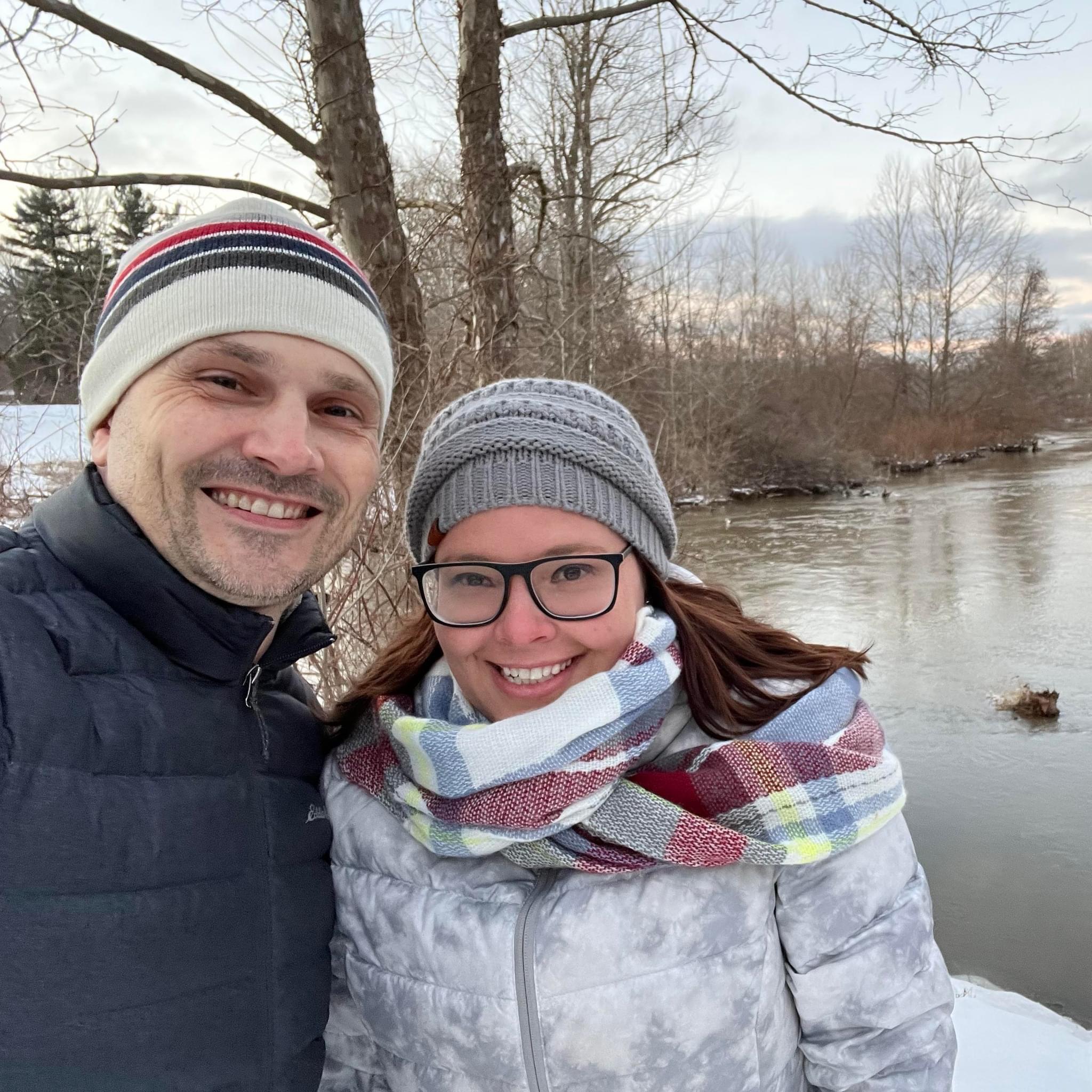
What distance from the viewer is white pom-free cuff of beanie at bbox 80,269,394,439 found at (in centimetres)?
133

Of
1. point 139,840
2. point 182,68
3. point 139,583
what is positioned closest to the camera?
point 139,840

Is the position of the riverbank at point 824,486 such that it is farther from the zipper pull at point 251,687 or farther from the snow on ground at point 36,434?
the zipper pull at point 251,687

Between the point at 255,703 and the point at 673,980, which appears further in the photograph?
the point at 255,703

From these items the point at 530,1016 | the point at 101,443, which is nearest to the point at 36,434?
the point at 101,443

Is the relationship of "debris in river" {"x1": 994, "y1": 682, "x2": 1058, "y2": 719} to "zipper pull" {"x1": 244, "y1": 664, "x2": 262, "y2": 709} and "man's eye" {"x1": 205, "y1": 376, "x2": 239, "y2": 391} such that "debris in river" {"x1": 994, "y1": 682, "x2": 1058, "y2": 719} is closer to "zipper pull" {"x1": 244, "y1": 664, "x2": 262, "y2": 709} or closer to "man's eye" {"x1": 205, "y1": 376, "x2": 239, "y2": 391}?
"zipper pull" {"x1": 244, "y1": 664, "x2": 262, "y2": 709}

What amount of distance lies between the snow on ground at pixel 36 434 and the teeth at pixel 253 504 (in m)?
5.65

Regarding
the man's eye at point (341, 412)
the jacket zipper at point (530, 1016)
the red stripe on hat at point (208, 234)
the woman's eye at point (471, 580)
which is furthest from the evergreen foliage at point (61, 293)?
the jacket zipper at point (530, 1016)

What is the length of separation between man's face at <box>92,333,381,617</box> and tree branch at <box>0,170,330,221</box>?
10.2 ft

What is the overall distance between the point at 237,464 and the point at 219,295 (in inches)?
11.9

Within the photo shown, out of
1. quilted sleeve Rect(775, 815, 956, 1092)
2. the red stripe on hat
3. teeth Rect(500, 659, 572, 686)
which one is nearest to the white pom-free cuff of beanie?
the red stripe on hat

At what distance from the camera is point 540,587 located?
1454 millimetres

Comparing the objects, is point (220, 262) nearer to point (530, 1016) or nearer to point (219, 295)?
point (219, 295)

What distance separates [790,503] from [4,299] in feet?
60.3

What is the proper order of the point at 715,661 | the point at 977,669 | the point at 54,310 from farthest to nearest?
1. the point at 977,669
2. the point at 54,310
3. the point at 715,661
